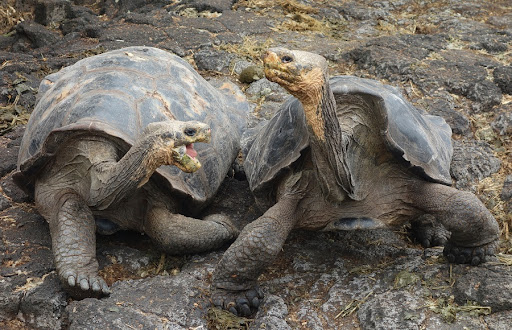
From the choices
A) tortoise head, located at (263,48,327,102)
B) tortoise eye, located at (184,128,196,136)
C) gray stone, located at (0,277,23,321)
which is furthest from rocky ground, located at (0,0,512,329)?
tortoise head, located at (263,48,327,102)

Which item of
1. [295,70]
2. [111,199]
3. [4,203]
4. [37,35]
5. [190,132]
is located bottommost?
[4,203]

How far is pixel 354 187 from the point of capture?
3275 mm

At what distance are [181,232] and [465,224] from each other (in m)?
1.44

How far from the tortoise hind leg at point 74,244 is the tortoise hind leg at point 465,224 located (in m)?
1.66

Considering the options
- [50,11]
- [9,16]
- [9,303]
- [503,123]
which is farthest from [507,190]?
[9,16]

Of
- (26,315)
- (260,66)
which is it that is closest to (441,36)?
(260,66)

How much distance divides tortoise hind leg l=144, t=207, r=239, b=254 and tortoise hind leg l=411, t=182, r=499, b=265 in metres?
1.14

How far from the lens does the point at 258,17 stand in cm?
715

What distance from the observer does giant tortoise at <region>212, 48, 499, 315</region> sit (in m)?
3.24

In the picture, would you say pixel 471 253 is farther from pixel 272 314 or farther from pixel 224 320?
pixel 224 320

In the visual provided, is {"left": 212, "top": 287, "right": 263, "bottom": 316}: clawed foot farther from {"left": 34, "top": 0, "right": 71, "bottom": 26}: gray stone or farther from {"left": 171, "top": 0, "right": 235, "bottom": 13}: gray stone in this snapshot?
{"left": 34, "top": 0, "right": 71, "bottom": 26}: gray stone

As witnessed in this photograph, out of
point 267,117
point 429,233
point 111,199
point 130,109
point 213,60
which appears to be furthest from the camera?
point 213,60

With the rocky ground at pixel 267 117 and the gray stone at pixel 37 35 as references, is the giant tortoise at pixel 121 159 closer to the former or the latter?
the rocky ground at pixel 267 117

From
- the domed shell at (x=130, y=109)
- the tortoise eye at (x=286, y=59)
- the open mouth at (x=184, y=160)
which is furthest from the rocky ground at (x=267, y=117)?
the tortoise eye at (x=286, y=59)
